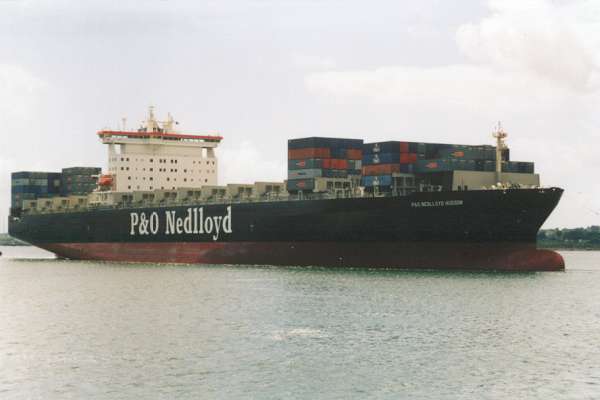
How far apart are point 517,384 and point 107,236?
48.7 metres

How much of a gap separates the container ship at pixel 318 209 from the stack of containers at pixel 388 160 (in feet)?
0.22

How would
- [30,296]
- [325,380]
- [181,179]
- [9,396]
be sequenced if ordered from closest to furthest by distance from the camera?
[9,396] → [325,380] → [30,296] → [181,179]

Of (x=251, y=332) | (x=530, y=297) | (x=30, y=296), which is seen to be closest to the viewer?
(x=251, y=332)

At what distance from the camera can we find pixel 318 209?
158ft

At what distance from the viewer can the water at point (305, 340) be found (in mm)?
19078

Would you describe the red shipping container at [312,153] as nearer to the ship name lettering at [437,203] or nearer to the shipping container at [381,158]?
the shipping container at [381,158]

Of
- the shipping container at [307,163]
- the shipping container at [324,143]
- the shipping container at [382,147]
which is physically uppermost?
the shipping container at [324,143]

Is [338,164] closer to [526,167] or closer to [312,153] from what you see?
[312,153]

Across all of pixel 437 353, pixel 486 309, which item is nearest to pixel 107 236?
pixel 486 309

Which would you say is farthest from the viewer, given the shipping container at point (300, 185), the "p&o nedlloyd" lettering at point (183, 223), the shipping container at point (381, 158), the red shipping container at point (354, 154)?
the "p&o nedlloyd" lettering at point (183, 223)

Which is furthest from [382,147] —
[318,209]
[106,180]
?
[106,180]

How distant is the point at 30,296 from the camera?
124 ft

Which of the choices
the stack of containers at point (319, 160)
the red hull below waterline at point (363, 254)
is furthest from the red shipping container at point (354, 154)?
the red hull below waterline at point (363, 254)

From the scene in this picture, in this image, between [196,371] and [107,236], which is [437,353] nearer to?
[196,371]
